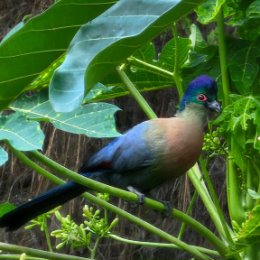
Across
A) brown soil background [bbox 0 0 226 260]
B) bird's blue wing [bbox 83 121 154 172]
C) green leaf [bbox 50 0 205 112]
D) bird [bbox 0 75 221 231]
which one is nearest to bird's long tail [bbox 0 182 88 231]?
bird [bbox 0 75 221 231]

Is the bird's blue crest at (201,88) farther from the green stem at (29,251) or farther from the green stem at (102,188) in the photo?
the green stem at (29,251)

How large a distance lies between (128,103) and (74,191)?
137cm

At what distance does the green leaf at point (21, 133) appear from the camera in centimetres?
119

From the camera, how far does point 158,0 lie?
37.9 inches

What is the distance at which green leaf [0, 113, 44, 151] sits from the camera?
1188 mm

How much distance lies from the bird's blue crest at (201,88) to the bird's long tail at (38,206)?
298 mm

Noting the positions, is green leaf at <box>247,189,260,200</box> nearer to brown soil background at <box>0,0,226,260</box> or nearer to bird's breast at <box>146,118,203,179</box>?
bird's breast at <box>146,118,203,179</box>

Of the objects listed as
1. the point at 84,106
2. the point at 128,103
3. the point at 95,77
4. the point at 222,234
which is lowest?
the point at 128,103

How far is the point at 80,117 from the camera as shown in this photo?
4.34 feet

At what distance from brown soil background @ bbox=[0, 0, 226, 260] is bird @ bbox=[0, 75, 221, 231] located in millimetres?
918

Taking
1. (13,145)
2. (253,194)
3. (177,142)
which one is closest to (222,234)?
(253,194)

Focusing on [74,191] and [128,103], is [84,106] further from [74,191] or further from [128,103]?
[128,103]

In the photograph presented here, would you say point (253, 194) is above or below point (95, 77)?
below

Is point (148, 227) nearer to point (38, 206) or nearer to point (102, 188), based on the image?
point (102, 188)
